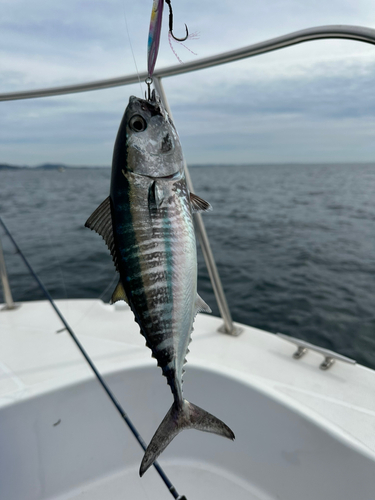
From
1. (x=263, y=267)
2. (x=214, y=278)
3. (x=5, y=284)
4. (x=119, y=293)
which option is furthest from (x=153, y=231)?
(x=263, y=267)

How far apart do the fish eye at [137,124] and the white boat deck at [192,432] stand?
5.27ft

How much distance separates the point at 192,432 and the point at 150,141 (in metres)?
2.03

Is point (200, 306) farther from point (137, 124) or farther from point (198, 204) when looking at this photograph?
point (137, 124)

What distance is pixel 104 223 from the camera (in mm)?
886

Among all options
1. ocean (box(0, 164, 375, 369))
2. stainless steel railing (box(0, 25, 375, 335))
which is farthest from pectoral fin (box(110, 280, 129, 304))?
ocean (box(0, 164, 375, 369))

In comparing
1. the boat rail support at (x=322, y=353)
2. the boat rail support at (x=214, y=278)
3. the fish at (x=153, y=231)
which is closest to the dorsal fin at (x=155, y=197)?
the fish at (x=153, y=231)

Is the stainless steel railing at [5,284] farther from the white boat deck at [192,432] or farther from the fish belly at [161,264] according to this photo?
the fish belly at [161,264]

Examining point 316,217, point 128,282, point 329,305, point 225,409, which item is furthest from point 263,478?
point 316,217

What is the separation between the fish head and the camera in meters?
0.85

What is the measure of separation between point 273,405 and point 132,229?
5.07 ft

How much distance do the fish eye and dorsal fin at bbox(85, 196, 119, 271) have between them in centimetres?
18

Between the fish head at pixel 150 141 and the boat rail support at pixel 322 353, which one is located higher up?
the fish head at pixel 150 141

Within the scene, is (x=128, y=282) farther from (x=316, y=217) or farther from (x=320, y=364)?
(x=316, y=217)

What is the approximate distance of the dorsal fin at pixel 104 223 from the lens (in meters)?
0.87
